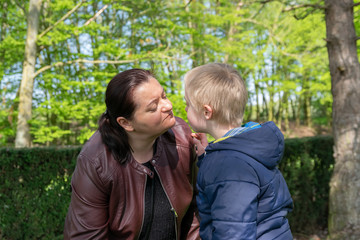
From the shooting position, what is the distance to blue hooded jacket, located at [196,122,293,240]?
1382 millimetres

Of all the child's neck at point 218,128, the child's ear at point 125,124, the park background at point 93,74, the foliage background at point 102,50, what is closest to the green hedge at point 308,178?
the park background at point 93,74

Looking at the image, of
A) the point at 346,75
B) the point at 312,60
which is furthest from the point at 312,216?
the point at 312,60

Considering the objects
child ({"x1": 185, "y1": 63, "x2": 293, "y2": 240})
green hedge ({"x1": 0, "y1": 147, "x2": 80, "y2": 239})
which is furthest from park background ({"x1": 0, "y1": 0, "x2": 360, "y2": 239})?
child ({"x1": 185, "y1": 63, "x2": 293, "y2": 240})

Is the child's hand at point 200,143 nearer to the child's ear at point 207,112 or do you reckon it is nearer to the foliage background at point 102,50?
the child's ear at point 207,112

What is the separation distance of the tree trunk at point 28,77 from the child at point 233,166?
380 inches

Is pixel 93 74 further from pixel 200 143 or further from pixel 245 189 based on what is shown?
pixel 245 189

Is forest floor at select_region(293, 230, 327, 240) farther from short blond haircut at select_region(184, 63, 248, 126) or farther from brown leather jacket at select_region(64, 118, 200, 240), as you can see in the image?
short blond haircut at select_region(184, 63, 248, 126)

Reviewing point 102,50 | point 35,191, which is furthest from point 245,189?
point 102,50

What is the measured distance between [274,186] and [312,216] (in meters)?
4.74

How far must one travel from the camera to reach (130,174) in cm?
179

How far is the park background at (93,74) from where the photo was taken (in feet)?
12.7

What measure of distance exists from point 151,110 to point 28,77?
9848 mm

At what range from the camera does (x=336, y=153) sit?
4684 millimetres

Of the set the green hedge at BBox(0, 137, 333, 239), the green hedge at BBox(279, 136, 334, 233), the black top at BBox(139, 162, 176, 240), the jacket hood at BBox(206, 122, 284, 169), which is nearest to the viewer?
the jacket hood at BBox(206, 122, 284, 169)
